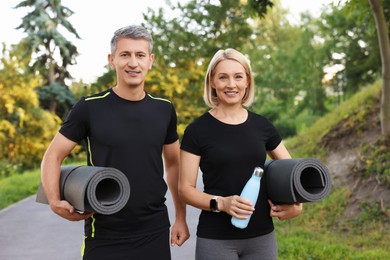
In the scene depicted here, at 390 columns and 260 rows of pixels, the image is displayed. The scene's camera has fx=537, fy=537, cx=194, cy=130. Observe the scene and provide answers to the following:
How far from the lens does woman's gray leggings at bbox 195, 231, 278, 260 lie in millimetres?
2631

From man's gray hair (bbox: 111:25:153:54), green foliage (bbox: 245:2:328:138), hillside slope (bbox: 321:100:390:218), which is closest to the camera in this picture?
man's gray hair (bbox: 111:25:153:54)

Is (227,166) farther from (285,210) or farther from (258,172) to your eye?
(285,210)

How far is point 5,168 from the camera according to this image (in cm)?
1934

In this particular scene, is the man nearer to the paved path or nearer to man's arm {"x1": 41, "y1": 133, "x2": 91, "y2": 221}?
man's arm {"x1": 41, "y1": 133, "x2": 91, "y2": 221}

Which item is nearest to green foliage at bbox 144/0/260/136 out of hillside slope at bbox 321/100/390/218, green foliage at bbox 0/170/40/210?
green foliage at bbox 0/170/40/210

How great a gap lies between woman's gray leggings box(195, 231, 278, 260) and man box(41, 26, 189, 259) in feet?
0.87

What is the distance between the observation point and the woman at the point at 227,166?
104 inches

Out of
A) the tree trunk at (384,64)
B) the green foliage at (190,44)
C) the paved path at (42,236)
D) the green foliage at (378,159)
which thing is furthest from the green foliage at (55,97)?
the tree trunk at (384,64)

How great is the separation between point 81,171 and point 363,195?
6.25 meters

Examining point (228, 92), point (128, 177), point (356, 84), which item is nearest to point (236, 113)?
point (228, 92)

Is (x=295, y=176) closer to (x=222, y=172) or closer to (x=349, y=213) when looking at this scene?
(x=222, y=172)

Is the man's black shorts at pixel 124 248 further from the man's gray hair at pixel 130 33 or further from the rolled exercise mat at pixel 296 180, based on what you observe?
the man's gray hair at pixel 130 33

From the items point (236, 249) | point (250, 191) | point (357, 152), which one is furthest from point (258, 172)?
point (357, 152)

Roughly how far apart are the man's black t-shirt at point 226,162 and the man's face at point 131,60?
0.38 metres
